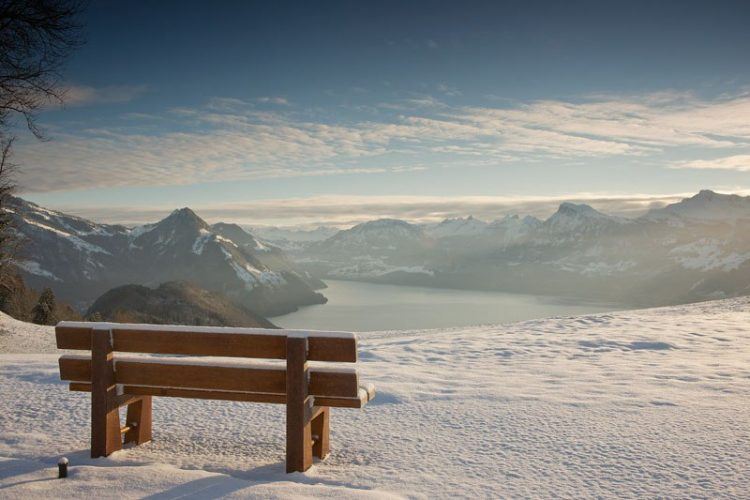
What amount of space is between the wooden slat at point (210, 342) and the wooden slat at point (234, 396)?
0.45 meters

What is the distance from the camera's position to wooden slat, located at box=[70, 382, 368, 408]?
17.5 feet

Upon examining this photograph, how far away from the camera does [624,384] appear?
9031mm

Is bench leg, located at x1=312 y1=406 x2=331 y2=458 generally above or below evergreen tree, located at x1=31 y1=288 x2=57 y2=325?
above

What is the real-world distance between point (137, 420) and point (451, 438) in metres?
3.59

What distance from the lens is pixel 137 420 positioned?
6.24 m

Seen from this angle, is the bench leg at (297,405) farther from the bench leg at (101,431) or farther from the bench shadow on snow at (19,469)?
the bench shadow on snow at (19,469)

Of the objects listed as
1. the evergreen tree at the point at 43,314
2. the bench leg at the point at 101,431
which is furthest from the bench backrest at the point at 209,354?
the evergreen tree at the point at 43,314

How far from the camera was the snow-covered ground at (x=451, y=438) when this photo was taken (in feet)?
16.3

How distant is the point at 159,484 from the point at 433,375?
20.1 feet

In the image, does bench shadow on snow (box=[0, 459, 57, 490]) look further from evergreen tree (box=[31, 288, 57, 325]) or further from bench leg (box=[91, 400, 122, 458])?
evergreen tree (box=[31, 288, 57, 325])

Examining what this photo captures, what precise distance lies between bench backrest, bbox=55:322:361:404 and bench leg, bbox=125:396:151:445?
0.44 metres

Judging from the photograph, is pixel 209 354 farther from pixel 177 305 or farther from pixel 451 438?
pixel 177 305

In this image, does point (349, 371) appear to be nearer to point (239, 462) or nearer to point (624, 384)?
point (239, 462)

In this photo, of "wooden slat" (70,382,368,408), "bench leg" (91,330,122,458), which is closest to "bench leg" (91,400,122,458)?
"bench leg" (91,330,122,458)
